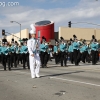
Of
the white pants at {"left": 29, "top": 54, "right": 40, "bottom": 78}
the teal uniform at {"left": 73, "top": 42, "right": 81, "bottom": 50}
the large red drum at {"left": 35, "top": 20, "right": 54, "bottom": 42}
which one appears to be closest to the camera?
the white pants at {"left": 29, "top": 54, "right": 40, "bottom": 78}

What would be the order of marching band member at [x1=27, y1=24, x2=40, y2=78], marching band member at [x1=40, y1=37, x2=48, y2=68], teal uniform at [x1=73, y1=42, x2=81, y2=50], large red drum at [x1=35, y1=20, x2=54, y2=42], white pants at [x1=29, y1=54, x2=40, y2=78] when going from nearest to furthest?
1. marching band member at [x1=27, y1=24, x2=40, y2=78]
2. white pants at [x1=29, y1=54, x2=40, y2=78]
3. marching band member at [x1=40, y1=37, x2=48, y2=68]
4. teal uniform at [x1=73, y1=42, x2=81, y2=50]
5. large red drum at [x1=35, y1=20, x2=54, y2=42]

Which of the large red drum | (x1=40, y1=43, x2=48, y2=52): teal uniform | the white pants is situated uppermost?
the large red drum

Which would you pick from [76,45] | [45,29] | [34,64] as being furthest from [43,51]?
[45,29]

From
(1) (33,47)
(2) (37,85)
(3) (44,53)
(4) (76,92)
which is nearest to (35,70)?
(1) (33,47)

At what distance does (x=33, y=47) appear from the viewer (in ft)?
40.4

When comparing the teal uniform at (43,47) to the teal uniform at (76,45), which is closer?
the teal uniform at (43,47)

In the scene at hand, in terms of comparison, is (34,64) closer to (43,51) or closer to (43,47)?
(43,47)

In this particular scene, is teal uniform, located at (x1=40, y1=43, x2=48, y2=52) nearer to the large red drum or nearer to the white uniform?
the white uniform

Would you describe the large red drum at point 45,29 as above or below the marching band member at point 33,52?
above

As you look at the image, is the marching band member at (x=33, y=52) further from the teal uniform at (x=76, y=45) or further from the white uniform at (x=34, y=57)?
the teal uniform at (x=76, y=45)

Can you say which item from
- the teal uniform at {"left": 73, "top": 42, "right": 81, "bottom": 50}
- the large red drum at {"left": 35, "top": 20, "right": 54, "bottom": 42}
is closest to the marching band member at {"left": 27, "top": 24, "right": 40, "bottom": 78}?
the teal uniform at {"left": 73, "top": 42, "right": 81, "bottom": 50}

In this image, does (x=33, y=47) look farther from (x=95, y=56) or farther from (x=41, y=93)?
(x=95, y=56)

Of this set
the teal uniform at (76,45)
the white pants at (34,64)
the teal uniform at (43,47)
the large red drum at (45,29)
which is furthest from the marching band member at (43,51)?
the large red drum at (45,29)

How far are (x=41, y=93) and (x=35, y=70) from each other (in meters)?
3.85
